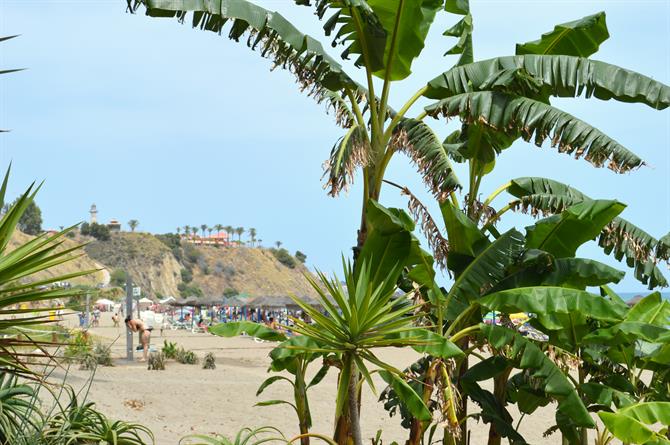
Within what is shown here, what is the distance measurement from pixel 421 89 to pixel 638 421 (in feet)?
12.8

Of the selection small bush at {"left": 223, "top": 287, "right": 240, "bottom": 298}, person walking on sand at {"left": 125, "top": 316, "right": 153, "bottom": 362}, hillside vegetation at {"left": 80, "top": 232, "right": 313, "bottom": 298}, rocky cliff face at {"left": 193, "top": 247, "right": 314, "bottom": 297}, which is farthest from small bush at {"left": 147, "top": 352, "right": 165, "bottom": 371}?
rocky cliff face at {"left": 193, "top": 247, "right": 314, "bottom": 297}

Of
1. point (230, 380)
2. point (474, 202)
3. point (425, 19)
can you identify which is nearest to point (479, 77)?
point (425, 19)

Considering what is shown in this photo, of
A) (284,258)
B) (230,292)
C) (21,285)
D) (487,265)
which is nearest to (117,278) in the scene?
(230,292)

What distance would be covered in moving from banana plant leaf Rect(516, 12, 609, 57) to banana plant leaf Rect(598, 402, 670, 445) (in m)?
4.09

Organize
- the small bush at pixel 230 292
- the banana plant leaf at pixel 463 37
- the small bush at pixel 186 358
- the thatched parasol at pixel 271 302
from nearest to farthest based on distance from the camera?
the banana plant leaf at pixel 463 37 < the small bush at pixel 186 358 < the thatched parasol at pixel 271 302 < the small bush at pixel 230 292

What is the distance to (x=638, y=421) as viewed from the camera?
7.02 meters

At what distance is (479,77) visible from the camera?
849 cm

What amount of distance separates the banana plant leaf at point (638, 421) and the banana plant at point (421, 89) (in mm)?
2207

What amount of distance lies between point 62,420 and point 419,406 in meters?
2.83

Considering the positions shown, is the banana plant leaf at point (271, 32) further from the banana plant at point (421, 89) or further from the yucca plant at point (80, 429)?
the yucca plant at point (80, 429)

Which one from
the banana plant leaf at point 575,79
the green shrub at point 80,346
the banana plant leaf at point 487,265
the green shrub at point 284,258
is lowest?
the green shrub at point 80,346

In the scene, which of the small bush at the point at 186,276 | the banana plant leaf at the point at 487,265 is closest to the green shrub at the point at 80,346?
the banana plant leaf at the point at 487,265

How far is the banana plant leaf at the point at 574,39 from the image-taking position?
29.7 ft

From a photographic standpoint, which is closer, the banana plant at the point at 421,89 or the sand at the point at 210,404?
the banana plant at the point at 421,89
